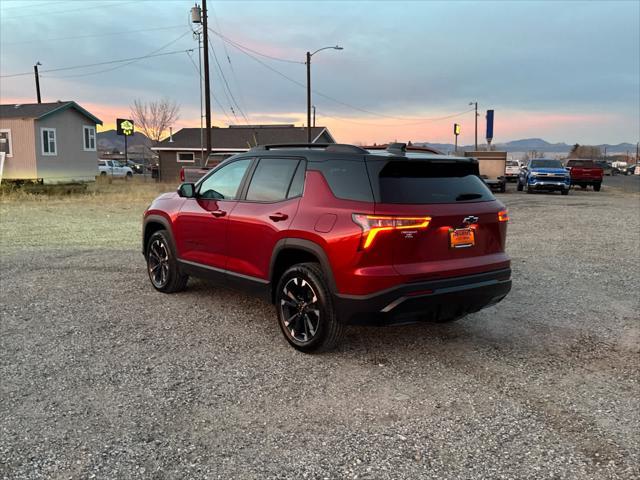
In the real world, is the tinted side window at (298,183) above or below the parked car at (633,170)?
below

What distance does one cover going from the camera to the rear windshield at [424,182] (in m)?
4.18

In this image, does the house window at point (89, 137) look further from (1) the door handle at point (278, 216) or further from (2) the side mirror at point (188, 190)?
(1) the door handle at point (278, 216)

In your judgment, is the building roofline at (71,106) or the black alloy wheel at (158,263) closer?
the black alloy wheel at (158,263)

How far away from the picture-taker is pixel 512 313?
5.98 metres


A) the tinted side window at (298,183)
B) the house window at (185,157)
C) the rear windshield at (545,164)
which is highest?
the house window at (185,157)

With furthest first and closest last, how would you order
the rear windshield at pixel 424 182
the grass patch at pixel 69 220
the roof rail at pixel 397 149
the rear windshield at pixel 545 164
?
the rear windshield at pixel 545 164 → the grass patch at pixel 69 220 → the roof rail at pixel 397 149 → the rear windshield at pixel 424 182

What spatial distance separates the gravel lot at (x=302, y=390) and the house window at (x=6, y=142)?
2353cm

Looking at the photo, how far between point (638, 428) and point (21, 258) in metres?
9.02

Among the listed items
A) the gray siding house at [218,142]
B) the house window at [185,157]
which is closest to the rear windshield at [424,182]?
the gray siding house at [218,142]

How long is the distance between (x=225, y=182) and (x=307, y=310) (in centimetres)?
193

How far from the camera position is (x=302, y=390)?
13.1ft

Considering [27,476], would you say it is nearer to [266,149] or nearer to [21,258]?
[266,149]

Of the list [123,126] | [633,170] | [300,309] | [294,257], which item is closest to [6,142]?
[123,126]

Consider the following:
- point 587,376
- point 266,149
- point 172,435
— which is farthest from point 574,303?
point 172,435
